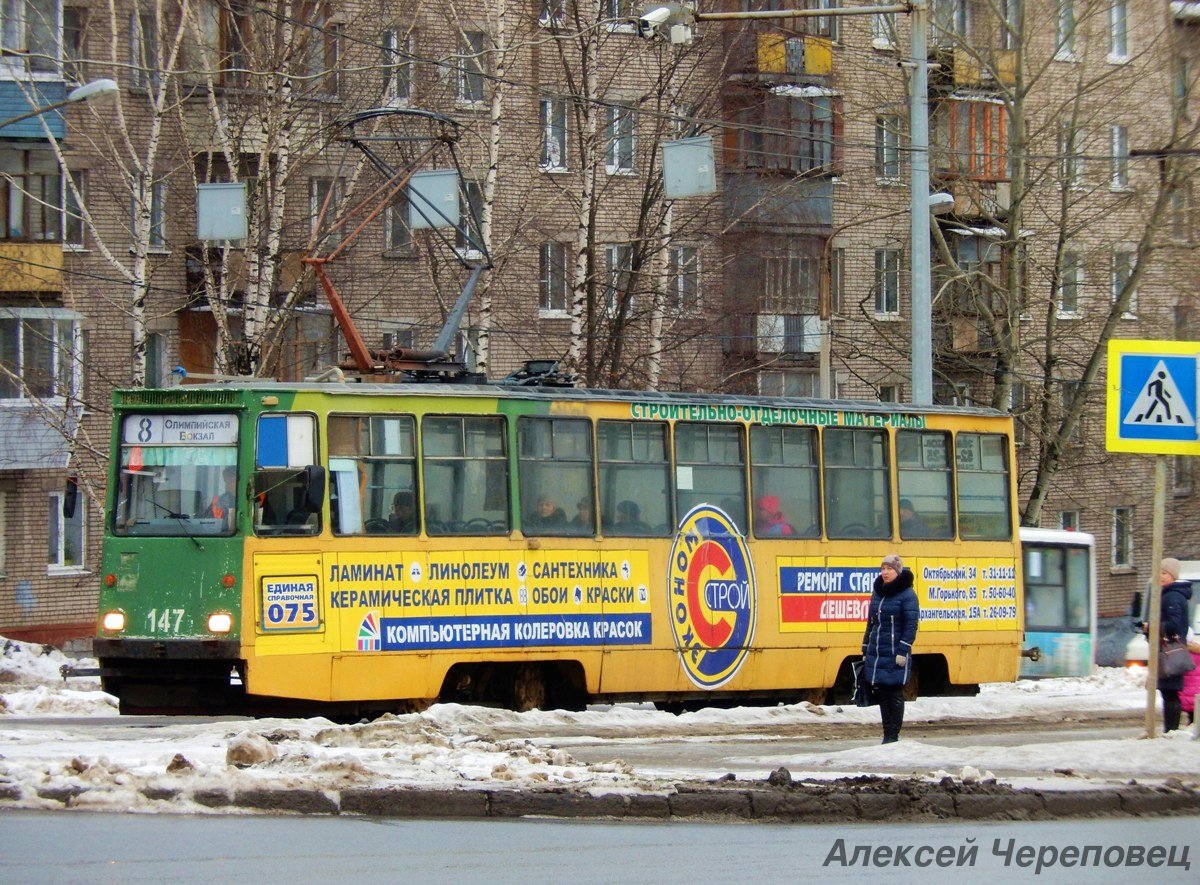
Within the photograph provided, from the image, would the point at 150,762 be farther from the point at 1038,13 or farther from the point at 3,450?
the point at 1038,13

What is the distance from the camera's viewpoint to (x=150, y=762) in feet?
35.7

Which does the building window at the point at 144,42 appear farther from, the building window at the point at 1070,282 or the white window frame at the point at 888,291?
the white window frame at the point at 888,291

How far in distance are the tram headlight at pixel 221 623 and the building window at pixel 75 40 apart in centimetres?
1716

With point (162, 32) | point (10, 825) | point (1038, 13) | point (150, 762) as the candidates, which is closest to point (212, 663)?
point (150, 762)

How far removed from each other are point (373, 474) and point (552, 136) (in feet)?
71.1

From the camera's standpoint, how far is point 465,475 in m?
16.3

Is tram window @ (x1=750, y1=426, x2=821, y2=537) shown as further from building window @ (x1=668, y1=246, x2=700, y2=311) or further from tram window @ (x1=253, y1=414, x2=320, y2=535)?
building window @ (x1=668, y1=246, x2=700, y2=311)

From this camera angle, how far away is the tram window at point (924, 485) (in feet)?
63.2

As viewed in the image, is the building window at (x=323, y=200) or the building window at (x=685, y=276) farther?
the building window at (x=323, y=200)

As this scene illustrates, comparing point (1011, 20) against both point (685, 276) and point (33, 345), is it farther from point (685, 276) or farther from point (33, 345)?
point (33, 345)

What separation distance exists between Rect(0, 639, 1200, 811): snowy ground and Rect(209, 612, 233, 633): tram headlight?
847 mm

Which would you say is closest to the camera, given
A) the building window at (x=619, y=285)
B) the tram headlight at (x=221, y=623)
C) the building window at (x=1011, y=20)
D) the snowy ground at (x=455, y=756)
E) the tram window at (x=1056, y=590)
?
the snowy ground at (x=455, y=756)

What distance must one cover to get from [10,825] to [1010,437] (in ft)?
44.1

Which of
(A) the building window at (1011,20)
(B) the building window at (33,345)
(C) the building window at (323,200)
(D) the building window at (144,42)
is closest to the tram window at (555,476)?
(C) the building window at (323,200)
